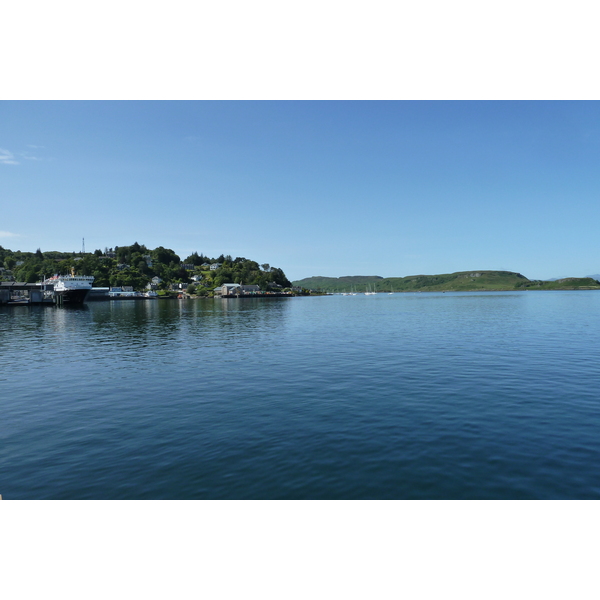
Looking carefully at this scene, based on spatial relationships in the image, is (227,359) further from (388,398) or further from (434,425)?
(434,425)

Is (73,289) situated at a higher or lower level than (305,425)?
higher

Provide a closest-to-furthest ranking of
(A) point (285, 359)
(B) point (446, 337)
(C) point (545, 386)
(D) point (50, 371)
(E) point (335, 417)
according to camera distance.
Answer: (E) point (335, 417) < (C) point (545, 386) < (D) point (50, 371) < (A) point (285, 359) < (B) point (446, 337)

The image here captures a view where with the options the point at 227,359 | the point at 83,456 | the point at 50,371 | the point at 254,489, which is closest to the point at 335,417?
the point at 254,489

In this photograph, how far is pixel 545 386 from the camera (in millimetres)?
27734

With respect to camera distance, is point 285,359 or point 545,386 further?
point 285,359

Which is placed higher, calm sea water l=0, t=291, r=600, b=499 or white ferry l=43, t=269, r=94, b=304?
white ferry l=43, t=269, r=94, b=304

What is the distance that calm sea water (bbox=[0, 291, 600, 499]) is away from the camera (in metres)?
14.0

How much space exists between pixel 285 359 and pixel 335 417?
64.8 ft

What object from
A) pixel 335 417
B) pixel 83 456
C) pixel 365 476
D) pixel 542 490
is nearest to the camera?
pixel 542 490

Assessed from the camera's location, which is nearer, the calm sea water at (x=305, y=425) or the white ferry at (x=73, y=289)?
the calm sea water at (x=305, y=425)

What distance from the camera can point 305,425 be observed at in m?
20.4

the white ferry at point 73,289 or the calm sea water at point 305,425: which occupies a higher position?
the white ferry at point 73,289

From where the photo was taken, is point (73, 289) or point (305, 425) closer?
point (305, 425)

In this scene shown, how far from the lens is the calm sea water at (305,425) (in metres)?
14.0
